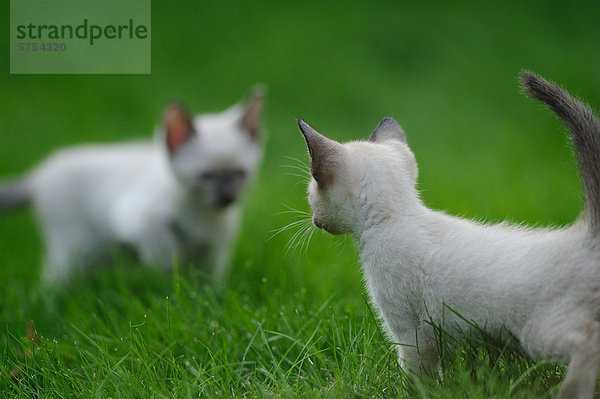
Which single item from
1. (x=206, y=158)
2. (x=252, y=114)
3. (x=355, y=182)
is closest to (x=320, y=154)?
(x=355, y=182)

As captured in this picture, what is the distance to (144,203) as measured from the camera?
15.1ft

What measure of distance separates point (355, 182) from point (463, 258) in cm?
42

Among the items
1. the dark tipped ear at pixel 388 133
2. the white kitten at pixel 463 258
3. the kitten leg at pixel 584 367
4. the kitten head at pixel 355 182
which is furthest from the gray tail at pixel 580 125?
the dark tipped ear at pixel 388 133

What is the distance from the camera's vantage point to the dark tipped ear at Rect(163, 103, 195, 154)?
14.5 ft

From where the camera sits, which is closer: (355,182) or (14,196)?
(355,182)

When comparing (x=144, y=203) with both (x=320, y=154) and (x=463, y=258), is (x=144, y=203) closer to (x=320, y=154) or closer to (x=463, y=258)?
(x=320, y=154)

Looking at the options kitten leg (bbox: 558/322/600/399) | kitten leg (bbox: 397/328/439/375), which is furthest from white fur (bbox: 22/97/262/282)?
kitten leg (bbox: 558/322/600/399)

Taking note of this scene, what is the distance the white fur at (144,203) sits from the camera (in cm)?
448

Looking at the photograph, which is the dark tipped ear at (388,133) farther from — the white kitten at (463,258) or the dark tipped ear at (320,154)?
the dark tipped ear at (320,154)

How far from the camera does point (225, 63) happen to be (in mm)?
9000

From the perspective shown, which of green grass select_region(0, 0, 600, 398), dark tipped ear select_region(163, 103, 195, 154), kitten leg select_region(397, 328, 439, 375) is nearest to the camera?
kitten leg select_region(397, 328, 439, 375)

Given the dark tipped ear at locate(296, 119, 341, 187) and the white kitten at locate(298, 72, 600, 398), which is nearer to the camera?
the white kitten at locate(298, 72, 600, 398)

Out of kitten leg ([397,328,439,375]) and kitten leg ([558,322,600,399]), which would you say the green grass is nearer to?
kitten leg ([397,328,439,375])

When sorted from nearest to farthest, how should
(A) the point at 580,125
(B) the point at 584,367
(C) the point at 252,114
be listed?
(B) the point at 584,367 → (A) the point at 580,125 → (C) the point at 252,114
